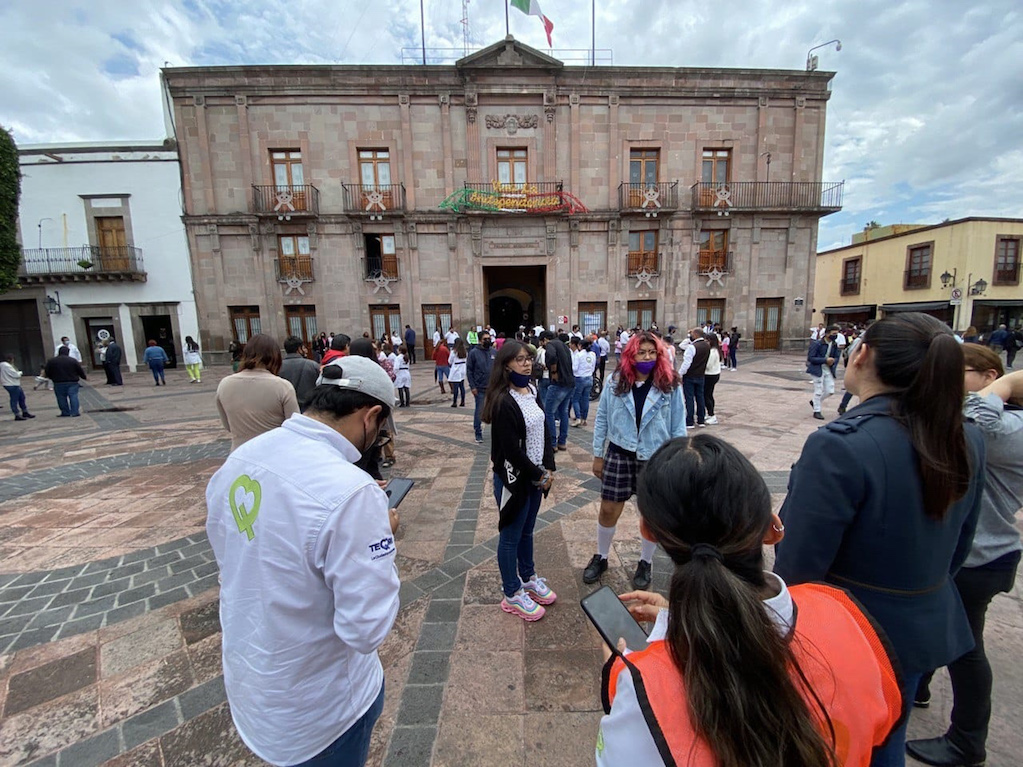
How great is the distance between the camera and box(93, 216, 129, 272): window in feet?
58.5

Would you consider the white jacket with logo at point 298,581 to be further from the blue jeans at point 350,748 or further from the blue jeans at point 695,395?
the blue jeans at point 695,395

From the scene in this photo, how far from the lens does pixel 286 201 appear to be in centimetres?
1770

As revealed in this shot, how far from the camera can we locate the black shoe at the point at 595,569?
10.6 feet

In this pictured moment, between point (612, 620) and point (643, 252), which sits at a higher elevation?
point (643, 252)

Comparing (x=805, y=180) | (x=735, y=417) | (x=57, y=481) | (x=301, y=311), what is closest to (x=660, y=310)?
(x=805, y=180)

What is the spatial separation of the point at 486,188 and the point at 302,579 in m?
19.2

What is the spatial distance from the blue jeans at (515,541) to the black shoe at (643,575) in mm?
835

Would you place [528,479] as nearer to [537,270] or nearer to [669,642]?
[669,642]

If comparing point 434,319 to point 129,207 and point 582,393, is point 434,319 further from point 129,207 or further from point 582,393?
point 129,207

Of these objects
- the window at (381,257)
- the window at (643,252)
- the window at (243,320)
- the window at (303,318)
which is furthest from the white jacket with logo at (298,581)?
the window at (243,320)

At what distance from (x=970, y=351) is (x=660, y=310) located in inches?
715

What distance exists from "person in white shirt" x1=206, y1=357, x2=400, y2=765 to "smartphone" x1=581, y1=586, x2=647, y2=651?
0.49 m

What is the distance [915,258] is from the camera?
82.5 ft

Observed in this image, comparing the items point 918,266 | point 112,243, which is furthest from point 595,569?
point 918,266
